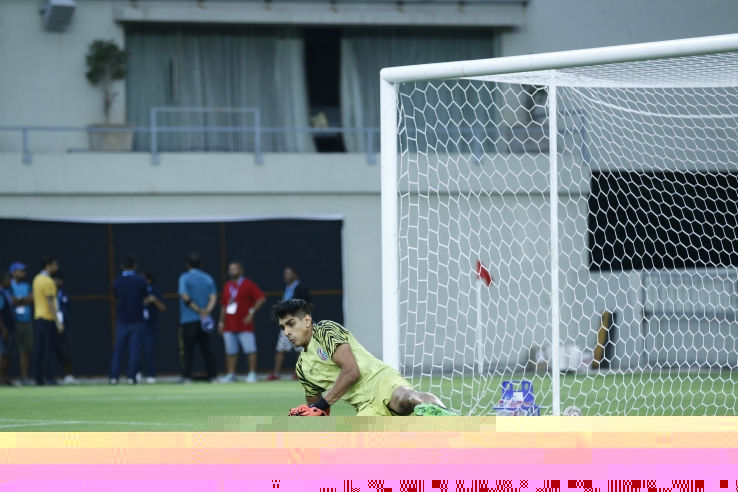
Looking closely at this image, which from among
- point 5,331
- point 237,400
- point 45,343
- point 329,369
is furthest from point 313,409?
point 5,331

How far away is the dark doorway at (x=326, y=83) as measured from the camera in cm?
2394

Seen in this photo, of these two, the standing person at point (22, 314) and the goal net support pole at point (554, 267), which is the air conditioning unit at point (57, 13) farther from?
the goal net support pole at point (554, 267)

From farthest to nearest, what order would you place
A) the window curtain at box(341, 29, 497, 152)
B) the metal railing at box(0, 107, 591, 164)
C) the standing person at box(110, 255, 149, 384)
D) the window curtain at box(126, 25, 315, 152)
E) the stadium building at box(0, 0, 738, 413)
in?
the window curtain at box(341, 29, 497, 152)
the window curtain at box(126, 25, 315, 152)
the metal railing at box(0, 107, 591, 164)
the stadium building at box(0, 0, 738, 413)
the standing person at box(110, 255, 149, 384)

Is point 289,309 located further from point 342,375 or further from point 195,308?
point 195,308

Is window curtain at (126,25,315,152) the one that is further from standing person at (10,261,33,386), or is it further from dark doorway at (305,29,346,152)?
standing person at (10,261,33,386)

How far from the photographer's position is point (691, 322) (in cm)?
1783

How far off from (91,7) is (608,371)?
1317cm

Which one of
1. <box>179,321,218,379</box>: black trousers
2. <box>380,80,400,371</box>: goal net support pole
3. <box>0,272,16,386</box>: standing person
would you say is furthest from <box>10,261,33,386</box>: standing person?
<box>380,80,400,371</box>: goal net support pole

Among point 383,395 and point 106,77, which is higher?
point 106,77

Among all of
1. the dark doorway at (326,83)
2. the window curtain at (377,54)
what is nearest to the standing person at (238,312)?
the window curtain at (377,54)

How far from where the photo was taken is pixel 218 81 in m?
23.1

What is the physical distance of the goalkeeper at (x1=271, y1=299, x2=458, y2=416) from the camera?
654cm

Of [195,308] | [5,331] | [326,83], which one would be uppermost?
[326,83]

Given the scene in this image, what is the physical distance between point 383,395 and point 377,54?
59.4 feet
